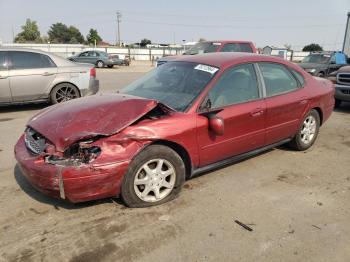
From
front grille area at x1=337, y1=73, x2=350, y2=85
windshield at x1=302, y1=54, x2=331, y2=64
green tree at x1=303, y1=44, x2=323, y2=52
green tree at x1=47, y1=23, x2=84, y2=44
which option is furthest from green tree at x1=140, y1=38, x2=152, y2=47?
front grille area at x1=337, y1=73, x2=350, y2=85

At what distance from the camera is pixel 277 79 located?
470 centimetres

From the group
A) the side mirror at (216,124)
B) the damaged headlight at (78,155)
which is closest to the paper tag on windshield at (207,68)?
the side mirror at (216,124)


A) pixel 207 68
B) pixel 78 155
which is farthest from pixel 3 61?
pixel 78 155

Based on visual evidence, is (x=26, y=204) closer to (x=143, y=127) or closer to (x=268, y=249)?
(x=143, y=127)

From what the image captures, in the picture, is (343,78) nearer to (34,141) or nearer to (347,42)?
(34,141)

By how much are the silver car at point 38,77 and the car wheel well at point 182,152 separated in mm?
5567

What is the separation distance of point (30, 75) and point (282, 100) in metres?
5.90

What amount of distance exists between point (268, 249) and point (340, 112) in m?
6.84

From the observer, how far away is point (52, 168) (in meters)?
3.05

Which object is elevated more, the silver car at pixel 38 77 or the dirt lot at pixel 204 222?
the silver car at pixel 38 77

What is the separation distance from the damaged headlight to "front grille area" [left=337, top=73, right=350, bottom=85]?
7.50 m

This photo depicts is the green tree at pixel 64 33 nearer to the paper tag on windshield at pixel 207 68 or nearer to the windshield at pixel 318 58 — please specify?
the windshield at pixel 318 58

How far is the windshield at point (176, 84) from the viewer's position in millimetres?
3828

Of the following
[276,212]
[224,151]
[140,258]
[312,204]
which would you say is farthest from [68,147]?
[312,204]
